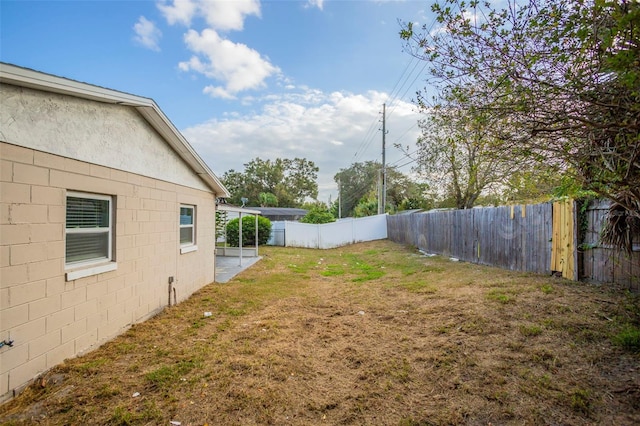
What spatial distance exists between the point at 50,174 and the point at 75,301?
5.15 ft

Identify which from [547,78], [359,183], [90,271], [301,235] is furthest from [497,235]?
[359,183]

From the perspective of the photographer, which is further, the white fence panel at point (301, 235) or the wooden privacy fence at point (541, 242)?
the white fence panel at point (301, 235)

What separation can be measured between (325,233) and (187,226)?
1203cm

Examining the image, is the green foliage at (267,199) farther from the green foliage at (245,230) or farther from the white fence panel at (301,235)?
the green foliage at (245,230)

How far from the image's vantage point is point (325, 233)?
61.5 feet

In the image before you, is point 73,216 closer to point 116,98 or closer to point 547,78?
point 116,98

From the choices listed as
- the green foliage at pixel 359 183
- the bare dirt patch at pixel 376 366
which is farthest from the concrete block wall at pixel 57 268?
the green foliage at pixel 359 183

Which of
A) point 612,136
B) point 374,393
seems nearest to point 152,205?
point 374,393

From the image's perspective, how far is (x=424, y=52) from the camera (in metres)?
3.60

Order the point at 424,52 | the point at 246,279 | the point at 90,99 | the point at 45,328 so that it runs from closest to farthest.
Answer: the point at 45,328 < the point at 424,52 < the point at 90,99 < the point at 246,279

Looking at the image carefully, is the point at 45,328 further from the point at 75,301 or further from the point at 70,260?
the point at 70,260

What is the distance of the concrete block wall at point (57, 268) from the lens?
9.37 ft

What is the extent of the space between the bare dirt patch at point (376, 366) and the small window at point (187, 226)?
79.9 inches

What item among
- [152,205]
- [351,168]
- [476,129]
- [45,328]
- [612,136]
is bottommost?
[45,328]
